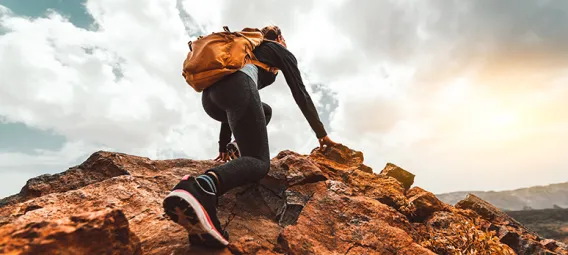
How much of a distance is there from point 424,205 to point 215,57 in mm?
4102

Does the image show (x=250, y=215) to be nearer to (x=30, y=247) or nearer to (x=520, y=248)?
(x=30, y=247)

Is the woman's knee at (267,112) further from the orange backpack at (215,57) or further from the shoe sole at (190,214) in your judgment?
the shoe sole at (190,214)

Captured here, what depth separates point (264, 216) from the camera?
4.00 metres

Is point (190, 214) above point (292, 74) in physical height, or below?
below

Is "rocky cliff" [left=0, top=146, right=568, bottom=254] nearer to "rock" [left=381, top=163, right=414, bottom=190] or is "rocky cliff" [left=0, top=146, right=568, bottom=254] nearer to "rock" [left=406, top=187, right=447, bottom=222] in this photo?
"rock" [left=406, top=187, right=447, bottom=222]

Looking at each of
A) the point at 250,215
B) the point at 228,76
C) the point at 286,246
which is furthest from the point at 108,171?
the point at 286,246

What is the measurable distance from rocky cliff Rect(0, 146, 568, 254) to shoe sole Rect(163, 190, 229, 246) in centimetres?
24

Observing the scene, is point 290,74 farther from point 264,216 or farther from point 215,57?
point 264,216

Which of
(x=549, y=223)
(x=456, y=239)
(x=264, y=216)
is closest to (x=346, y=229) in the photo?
(x=264, y=216)

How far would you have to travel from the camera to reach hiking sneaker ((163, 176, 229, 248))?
2359 millimetres

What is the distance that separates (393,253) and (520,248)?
3.16 metres

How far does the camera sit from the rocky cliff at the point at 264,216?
221 cm

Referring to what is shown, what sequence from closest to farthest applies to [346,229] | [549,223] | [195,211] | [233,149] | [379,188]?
[195,211]
[346,229]
[233,149]
[379,188]
[549,223]

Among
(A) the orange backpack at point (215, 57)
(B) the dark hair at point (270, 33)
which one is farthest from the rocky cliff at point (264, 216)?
(B) the dark hair at point (270, 33)
